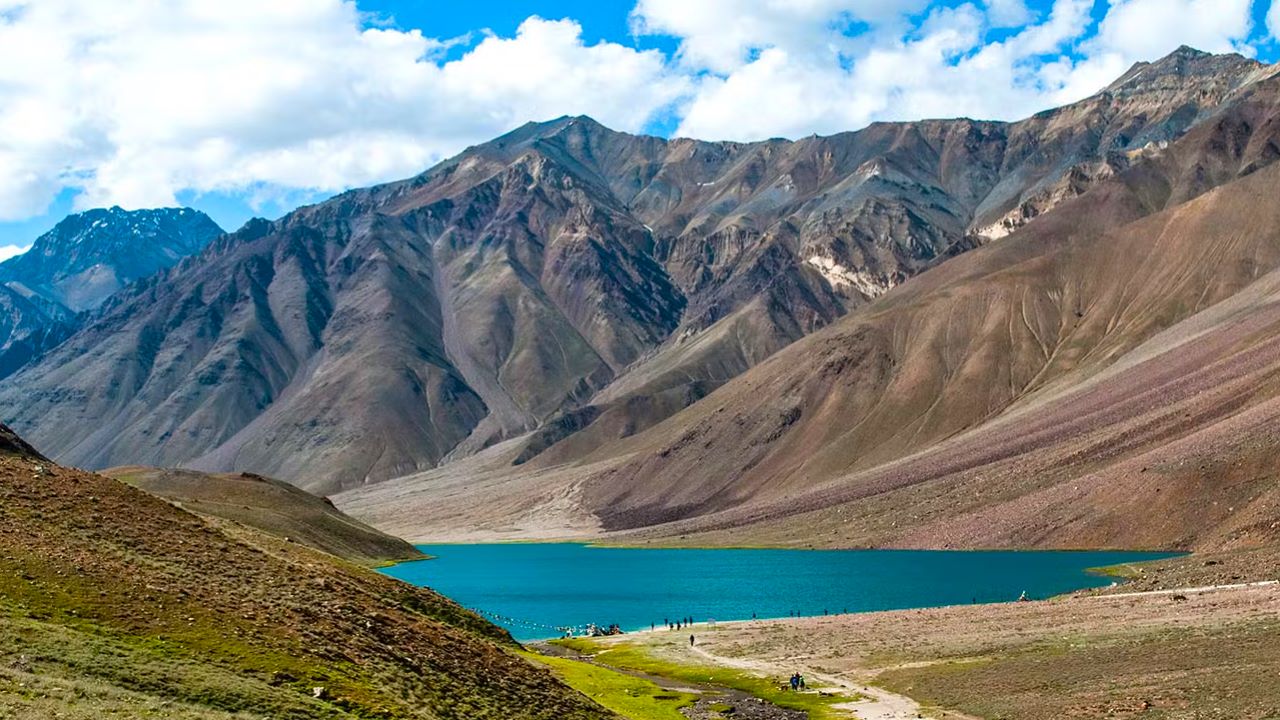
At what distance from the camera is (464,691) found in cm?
4925

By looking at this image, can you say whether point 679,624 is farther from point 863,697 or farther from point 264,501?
point 264,501

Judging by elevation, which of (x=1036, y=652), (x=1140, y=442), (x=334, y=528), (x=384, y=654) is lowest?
(x=1036, y=652)

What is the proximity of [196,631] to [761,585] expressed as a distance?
113384 mm

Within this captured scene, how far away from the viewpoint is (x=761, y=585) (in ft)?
497

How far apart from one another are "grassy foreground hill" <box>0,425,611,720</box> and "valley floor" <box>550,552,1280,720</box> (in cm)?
2061

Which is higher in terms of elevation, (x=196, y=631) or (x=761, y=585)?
(x=761, y=585)

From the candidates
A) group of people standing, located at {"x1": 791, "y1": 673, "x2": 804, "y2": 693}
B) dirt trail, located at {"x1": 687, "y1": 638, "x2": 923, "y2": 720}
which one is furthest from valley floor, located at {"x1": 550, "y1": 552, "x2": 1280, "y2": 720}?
group of people standing, located at {"x1": 791, "y1": 673, "x2": 804, "y2": 693}

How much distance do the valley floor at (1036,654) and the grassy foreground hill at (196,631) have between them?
67.6 ft

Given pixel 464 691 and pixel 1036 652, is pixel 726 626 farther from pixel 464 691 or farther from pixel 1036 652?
pixel 464 691

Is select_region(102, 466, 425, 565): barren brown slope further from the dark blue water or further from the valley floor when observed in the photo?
the valley floor

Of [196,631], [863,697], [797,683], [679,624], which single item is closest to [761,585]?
[679,624]

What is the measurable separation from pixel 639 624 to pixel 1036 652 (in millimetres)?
58606

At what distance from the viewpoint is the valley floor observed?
54.0 meters

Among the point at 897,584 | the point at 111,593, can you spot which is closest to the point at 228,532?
the point at 111,593
